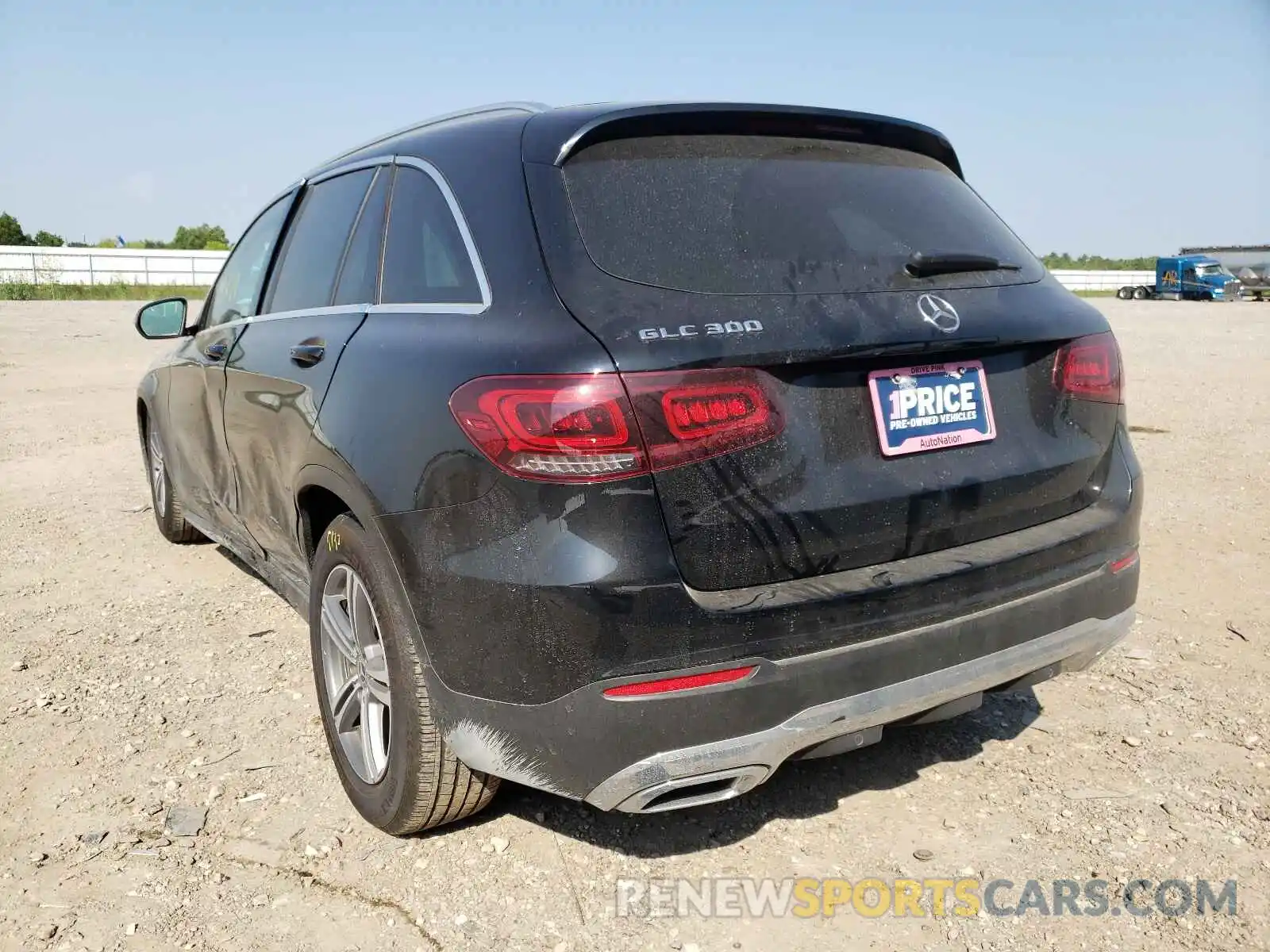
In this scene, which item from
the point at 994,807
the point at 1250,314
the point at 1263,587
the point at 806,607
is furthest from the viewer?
the point at 1250,314

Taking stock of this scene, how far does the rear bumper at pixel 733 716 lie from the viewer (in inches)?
84.7

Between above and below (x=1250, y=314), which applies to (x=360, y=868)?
above

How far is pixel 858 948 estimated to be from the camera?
7.72 ft

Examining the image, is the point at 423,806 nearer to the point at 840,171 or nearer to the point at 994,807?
the point at 994,807

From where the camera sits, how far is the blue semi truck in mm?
45156

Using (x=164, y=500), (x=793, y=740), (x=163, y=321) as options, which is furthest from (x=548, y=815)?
(x=164, y=500)

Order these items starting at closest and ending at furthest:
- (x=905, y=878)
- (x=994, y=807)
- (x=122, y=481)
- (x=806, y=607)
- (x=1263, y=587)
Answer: (x=806, y=607) → (x=905, y=878) → (x=994, y=807) → (x=1263, y=587) → (x=122, y=481)

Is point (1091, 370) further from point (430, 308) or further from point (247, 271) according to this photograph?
point (247, 271)

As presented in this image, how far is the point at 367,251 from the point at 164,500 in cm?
315

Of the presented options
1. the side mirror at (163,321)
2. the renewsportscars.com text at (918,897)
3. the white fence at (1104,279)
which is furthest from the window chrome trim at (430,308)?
the white fence at (1104,279)

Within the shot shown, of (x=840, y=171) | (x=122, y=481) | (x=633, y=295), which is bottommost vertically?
(x=122, y=481)

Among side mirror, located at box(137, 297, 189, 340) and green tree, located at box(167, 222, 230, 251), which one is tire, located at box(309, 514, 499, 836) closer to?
side mirror, located at box(137, 297, 189, 340)

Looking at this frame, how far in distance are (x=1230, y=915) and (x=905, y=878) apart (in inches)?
28.2

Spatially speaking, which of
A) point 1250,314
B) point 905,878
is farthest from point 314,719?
point 1250,314
